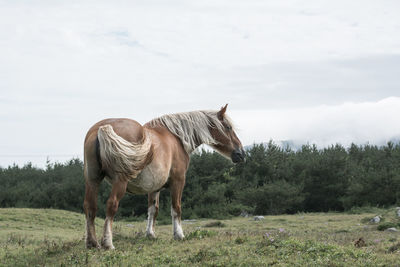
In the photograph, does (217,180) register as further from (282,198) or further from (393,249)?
(393,249)

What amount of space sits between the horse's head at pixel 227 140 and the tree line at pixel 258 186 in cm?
1556

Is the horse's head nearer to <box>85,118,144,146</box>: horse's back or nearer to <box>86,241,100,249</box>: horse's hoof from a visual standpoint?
<box>85,118,144,146</box>: horse's back

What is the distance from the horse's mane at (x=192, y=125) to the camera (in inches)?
381

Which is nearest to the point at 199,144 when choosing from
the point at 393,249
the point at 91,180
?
the point at 91,180

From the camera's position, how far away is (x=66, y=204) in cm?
2922

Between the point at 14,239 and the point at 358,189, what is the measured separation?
65.6 ft

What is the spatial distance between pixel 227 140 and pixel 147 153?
2.63 meters

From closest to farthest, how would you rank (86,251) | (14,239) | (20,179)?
(86,251) < (14,239) < (20,179)

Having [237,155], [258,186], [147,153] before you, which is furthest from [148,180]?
[258,186]

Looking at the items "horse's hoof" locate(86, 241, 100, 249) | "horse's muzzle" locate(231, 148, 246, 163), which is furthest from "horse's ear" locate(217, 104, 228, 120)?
"horse's hoof" locate(86, 241, 100, 249)

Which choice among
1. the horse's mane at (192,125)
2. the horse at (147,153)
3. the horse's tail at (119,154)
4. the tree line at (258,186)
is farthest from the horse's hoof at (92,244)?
the tree line at (258,186)

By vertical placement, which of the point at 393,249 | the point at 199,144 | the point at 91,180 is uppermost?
the point at 199,144

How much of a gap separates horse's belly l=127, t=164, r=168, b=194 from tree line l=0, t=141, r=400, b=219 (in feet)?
56.2

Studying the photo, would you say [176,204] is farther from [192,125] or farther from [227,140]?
[227,140]
